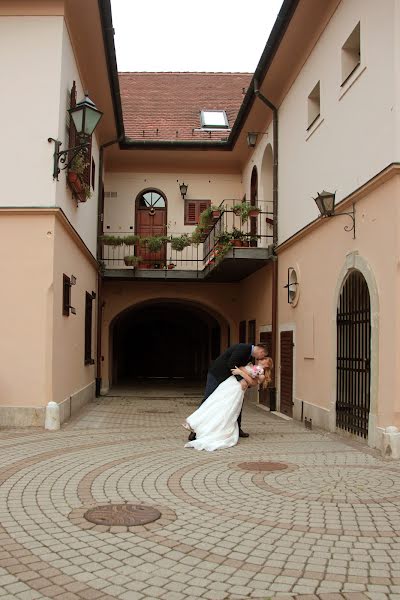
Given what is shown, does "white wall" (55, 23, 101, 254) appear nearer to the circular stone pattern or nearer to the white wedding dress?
the white wedding dress

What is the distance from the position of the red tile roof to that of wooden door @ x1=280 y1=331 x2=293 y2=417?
812cm

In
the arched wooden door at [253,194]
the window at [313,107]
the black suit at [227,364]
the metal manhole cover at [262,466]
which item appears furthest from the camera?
the arched wooden door at [253,194]

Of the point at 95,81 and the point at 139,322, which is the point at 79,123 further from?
the point at 139,322

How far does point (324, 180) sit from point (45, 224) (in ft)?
15.9

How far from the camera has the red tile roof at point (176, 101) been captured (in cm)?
1958

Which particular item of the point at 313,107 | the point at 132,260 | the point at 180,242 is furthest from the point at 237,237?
the point at 132,260

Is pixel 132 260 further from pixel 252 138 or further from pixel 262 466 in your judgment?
pixel 262 466

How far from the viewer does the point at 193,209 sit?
19.4 metres

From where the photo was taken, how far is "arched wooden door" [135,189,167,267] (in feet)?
63.5

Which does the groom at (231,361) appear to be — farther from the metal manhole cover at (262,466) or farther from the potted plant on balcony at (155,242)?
the potted plant on balcony at (155,242)

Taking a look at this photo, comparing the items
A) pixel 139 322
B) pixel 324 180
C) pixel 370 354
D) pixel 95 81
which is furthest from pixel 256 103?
pixel 139 322

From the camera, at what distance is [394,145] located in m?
8.08

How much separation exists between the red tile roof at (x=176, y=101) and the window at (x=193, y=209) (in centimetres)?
190

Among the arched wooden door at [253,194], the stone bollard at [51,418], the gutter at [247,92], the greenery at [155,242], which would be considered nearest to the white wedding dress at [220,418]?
the stone bollard at [51,418]
